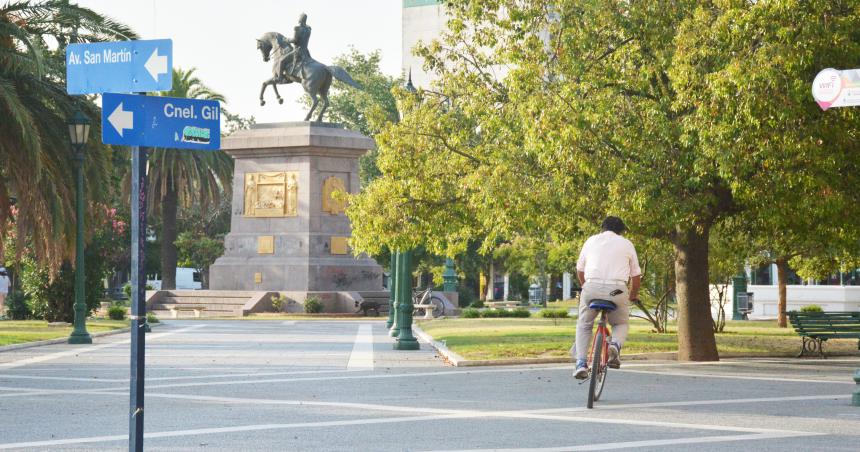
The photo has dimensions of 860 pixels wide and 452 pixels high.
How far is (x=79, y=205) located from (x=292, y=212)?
20.5 m

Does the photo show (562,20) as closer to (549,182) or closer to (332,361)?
(549,182)

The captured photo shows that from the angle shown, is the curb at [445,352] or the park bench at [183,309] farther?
the park bench at [183,309]

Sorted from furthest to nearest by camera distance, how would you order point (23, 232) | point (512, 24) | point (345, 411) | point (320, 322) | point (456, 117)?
point (320, 322) → point (23, 232) → point (456, 117) → point (512, 24) → point (345, 411)

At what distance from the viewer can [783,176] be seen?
17.1m

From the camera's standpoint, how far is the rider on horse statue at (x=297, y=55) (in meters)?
47.6

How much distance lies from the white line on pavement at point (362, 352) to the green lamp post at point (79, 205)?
560 cm

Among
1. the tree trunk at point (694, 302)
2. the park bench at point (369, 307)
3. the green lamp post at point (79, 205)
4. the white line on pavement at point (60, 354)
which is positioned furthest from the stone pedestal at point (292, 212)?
the tree trunk at point (694, 302)

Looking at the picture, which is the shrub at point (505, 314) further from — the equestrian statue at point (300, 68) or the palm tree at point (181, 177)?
the palm tree at point (181, 177)

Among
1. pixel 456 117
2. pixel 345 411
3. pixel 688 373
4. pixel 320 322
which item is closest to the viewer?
pixel 345 411

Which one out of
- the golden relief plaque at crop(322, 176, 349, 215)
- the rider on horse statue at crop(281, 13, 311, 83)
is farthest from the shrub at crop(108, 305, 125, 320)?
the rider on horse statue at crop(281, 13, 311, 83)

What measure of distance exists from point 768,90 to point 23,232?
14.0m

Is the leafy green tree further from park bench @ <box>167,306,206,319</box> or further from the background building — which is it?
the background building

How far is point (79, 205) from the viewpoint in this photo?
25.9 m

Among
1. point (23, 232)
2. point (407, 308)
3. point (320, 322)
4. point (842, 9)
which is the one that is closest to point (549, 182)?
point (842, 9)
